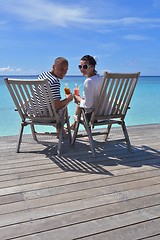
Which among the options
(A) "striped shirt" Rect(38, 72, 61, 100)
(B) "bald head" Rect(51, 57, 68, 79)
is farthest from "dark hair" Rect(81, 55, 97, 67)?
(A) "striped shirt" Rect(38, 72, 61, 100)

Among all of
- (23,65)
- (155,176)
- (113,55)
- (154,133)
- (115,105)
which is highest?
(115,105)

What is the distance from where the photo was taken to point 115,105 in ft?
11.3

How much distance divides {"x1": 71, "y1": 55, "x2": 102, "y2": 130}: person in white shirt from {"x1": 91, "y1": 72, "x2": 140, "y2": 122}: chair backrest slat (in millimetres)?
87

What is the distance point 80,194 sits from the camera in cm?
230

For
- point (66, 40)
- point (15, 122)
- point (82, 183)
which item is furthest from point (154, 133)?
point (66, 40)

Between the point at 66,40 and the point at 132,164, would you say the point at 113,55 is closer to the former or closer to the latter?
the point at 66,40

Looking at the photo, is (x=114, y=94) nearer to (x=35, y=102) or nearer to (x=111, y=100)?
(x=111, y=100)

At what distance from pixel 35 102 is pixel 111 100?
0.83 metres

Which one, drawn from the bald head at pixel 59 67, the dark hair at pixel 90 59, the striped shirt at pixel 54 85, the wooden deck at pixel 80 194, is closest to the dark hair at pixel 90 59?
the dark hair at pixel 90 59

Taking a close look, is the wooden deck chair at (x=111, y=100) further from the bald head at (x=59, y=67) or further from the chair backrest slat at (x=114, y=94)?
the bald head at (x=59, y=67)

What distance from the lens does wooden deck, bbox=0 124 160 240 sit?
5.99ft

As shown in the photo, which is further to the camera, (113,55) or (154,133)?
(113,55)

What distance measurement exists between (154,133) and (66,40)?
4535 cm

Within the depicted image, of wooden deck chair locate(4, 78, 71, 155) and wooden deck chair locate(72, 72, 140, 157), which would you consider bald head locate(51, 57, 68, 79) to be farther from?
wooden deck chair locate(72, 72, 140, 157)
